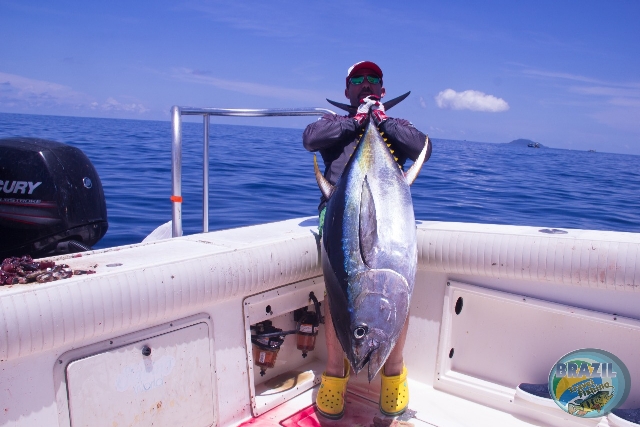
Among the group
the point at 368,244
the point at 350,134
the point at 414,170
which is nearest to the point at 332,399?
the point at 368,244

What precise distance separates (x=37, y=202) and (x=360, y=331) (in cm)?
197

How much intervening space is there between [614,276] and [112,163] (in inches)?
487

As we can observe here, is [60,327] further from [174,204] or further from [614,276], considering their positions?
[614,276]

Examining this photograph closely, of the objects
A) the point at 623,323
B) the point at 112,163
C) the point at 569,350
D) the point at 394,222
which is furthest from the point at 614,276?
the point at 112,163

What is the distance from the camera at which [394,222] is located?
2.04 metres

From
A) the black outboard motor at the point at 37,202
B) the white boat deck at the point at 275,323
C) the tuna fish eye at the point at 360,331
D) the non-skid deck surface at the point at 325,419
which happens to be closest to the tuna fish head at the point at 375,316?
the tuna fish eye at the point at 360,331

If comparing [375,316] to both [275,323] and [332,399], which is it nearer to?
A: [332,399]

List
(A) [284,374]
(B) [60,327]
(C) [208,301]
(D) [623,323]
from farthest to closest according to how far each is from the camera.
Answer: (A) [284,374], (D) [623,323], (C) [208,301], (B) [60,327]

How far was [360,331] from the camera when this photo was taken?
6.06 ft

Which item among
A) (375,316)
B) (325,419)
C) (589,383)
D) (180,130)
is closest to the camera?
(375,316)

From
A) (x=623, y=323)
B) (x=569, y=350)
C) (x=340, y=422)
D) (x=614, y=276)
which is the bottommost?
(x=340, y=422)

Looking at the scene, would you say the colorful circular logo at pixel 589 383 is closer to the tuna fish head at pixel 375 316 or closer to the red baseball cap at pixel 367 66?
Answer: the tuna fish head at pixel 375 316

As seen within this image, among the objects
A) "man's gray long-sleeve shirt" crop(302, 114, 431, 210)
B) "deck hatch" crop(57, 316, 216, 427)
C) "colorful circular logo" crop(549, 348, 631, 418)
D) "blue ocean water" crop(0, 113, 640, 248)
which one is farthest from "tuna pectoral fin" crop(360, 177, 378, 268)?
"blue ocean water" crop(0, 113, 640, 248)

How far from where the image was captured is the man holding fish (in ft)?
6.12
